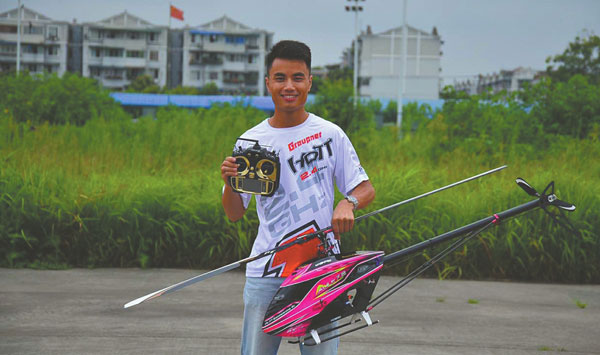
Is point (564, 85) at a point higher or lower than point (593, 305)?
higher

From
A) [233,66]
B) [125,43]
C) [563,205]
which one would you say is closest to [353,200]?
[563,205]

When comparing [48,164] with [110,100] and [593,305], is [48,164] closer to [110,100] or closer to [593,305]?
[593,305]

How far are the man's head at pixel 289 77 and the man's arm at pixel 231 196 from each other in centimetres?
33

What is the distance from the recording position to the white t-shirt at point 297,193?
272 cm

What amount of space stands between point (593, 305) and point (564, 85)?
9601 millimetres

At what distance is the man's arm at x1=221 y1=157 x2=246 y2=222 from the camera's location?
2.61 meters

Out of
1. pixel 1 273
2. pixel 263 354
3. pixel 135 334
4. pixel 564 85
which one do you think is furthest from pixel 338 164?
pixel 564 85

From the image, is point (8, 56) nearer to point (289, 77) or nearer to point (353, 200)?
point (289, 77)

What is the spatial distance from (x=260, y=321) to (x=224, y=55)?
8277 cm

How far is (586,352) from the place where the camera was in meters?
5.00

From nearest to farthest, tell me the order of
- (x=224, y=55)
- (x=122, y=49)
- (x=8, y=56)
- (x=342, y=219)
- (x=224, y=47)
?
(x=342, y=219)
(x=8, y=56)
(x=122, y=49)
(x=224, y=47)
(x=224, y=55)

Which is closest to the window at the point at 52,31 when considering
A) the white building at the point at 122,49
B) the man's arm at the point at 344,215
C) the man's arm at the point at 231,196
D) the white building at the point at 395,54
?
the white building at the point at 122,49

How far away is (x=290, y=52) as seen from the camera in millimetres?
2725

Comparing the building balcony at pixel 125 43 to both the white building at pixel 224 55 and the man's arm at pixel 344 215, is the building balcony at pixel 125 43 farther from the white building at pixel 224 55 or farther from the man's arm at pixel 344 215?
the man's arm at pixel 344 215
